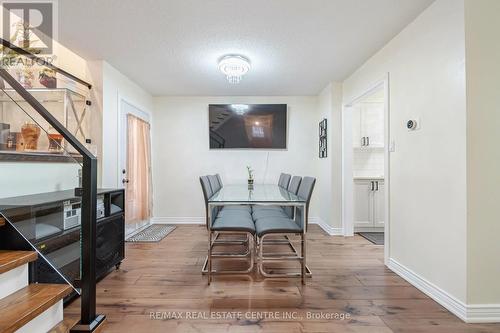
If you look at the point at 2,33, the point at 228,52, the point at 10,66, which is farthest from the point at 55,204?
the point at 228,52

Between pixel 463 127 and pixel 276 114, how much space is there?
2966mm

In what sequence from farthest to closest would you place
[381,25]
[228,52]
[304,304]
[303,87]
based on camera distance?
[303,87], [228,52], [381,25], [304,304]

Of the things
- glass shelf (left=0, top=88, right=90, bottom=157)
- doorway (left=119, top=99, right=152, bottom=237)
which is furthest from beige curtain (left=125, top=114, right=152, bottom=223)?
glass shelf (left=0, top=88, right=90, bottom=157)

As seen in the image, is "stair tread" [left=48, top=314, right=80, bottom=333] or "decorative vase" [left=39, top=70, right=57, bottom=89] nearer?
"stair tread" [left=48, top=314, right=80, bottom=333]

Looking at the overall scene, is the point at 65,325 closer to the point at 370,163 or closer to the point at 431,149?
the point at 431,149

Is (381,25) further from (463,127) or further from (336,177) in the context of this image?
(336,177)

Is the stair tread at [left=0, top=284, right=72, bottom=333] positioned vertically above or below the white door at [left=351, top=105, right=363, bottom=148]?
below

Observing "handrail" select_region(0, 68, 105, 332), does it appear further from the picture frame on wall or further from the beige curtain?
the picture frame on wall

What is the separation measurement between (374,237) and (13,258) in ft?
12.7

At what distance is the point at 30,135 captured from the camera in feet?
5.98

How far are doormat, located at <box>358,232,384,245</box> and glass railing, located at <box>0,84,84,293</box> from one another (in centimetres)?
338

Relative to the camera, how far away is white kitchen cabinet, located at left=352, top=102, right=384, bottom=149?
3.96 m

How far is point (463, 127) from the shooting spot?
1.63 m

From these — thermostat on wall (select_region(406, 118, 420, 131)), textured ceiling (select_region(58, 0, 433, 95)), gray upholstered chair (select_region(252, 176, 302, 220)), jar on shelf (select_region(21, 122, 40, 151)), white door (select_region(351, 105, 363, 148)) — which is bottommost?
gray upholstered chair (select_region(252, 176, 302, 220))
